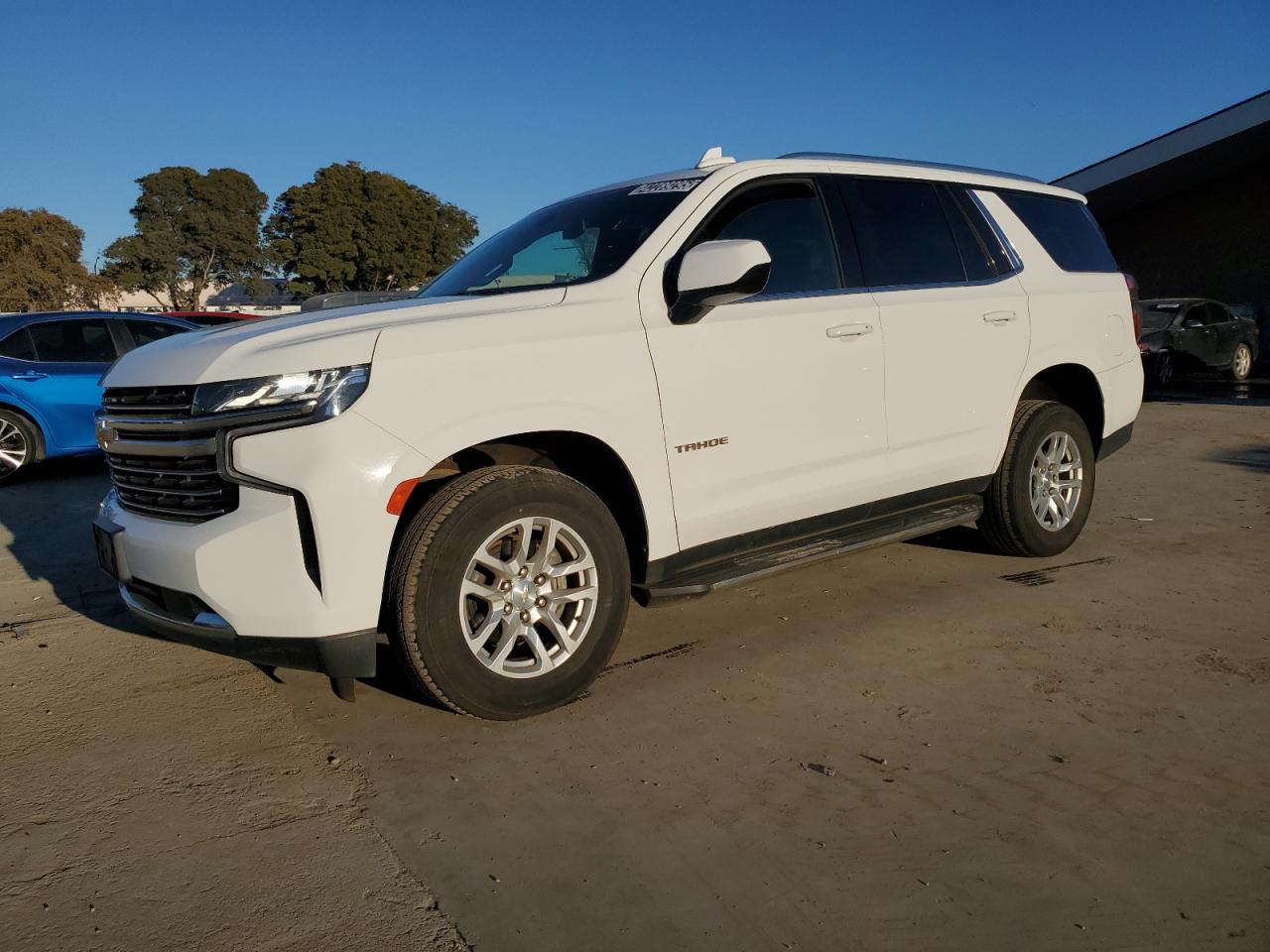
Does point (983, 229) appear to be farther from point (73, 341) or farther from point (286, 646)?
point (73, 341)

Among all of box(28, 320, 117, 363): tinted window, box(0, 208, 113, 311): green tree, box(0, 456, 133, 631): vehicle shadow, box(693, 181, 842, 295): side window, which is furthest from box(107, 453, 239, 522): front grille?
box(0, 208, 113, 311): green tree

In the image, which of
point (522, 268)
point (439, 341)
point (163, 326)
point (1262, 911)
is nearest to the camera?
point (1262, 911)

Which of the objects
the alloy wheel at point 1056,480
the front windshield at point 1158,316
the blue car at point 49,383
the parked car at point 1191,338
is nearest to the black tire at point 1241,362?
the parked car at point 1191,338

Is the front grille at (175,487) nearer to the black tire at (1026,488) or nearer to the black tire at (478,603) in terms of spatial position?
the black tire at (478,603)

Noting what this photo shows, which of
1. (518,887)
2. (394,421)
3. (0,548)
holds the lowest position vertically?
(518,887)

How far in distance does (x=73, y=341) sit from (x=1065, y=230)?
851cm

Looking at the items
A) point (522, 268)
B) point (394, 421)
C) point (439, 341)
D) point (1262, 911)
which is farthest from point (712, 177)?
point (1262, 911)

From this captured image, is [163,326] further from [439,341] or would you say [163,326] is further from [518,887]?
[518,887]

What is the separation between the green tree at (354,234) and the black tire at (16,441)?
4859cm

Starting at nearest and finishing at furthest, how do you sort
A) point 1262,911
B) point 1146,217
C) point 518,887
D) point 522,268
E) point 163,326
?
point 1262,911 → point 518,887 → point 522,268 → point 163,326 → point 1146,217

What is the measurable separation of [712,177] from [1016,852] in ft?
8.93

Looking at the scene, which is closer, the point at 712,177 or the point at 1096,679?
the point at 1096,679

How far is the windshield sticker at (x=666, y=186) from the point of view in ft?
13.2

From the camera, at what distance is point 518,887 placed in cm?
243
